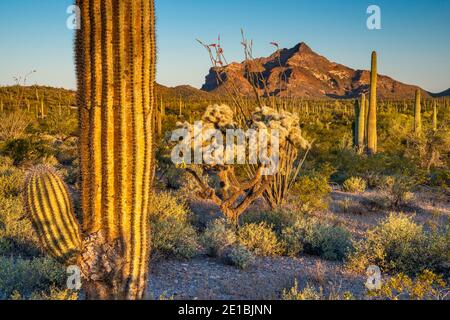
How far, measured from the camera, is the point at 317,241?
6.70 meters

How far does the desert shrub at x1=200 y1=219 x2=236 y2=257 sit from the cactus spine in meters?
2.36

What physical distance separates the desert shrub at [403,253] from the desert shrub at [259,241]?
1085 millimetres

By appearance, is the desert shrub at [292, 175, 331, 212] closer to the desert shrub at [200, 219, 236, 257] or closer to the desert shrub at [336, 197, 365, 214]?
the desert shrub at [336, 197, 365, 214]

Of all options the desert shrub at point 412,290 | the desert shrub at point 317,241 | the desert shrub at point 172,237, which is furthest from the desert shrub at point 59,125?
the desert shrub at point 412,290

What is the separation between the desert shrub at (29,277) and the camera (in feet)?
15.9

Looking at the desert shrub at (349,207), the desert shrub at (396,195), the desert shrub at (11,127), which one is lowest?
the desert shrub at (349,207)

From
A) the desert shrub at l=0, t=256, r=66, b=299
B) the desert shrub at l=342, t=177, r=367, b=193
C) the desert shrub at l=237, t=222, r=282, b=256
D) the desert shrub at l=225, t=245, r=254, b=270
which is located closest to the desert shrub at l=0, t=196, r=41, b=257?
the desert shrub at l=0, t=256, r=66, b=299

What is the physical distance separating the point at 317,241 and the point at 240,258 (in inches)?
56.0

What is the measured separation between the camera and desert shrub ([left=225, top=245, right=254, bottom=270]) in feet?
19.3

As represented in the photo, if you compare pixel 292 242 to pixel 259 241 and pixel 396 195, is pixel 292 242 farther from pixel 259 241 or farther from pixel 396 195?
pixel 396 195

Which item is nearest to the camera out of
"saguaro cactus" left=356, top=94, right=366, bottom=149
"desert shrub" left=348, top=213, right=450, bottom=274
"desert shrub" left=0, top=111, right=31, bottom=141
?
"desert shrub" left=348, top=213, right=450, bottom=274

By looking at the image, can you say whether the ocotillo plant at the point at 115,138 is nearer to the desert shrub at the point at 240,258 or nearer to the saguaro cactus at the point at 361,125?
the desert shrub at the point at 240,258
